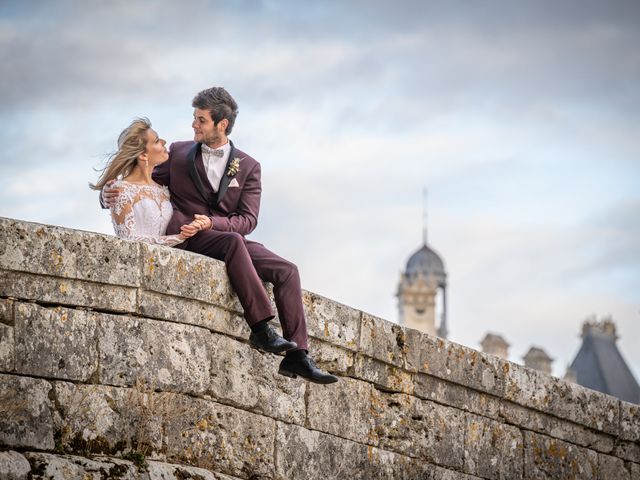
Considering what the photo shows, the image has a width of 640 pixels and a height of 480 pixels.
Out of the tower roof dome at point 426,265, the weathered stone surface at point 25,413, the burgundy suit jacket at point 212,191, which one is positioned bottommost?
the weathered stone surface at point 25,413

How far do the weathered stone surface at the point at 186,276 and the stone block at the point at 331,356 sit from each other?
775 mm

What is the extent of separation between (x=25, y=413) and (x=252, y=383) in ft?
4.83

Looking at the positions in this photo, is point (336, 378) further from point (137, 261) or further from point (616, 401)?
point (616, 401)

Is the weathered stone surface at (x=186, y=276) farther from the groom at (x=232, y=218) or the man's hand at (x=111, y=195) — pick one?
the man's hand at (x=111, y=195)

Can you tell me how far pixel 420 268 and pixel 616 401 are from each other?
101712 millimetres

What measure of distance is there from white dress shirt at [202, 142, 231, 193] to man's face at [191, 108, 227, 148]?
0.05 m

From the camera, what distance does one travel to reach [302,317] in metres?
8.38

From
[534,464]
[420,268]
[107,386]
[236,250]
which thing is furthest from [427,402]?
[420,268]

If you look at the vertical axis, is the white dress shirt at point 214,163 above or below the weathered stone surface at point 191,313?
above

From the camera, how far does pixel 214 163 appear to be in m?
8.82

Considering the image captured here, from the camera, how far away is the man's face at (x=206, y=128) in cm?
877

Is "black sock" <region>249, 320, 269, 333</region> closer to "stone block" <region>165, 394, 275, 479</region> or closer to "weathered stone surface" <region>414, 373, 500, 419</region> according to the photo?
"stone block" <region>165, 394, 275, 479</region>

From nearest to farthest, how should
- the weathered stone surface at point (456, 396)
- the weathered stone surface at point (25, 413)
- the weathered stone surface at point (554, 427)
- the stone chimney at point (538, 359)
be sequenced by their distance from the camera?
the weathered stone surface at point (25, 413) < the weathered stone surface at point (456, 396) < the weathered stone surface at point (554, 427) < the stone chimney at point (538, 359)

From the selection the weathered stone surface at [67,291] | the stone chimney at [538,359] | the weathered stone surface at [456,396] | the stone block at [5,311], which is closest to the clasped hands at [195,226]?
the weathered stone surface at [67,291]
